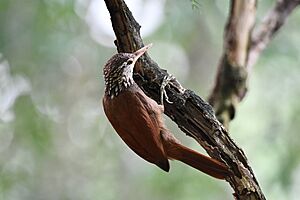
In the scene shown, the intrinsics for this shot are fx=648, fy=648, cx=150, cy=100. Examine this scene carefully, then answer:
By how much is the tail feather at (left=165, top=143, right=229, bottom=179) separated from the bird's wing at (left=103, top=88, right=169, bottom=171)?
0.05 meters

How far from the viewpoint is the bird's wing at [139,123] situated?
6.00 feet

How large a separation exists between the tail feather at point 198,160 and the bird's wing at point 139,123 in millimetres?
48

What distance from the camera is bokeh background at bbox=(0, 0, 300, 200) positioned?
3717mm

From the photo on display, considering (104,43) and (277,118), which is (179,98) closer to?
(277,118)

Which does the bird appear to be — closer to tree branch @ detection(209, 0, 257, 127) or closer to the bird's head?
the bird's head

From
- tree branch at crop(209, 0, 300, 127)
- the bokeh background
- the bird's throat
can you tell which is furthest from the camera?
the bokeh background

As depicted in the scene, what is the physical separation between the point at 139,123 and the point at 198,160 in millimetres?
204

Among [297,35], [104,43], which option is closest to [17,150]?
[104,43]

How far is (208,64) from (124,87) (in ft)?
11.5

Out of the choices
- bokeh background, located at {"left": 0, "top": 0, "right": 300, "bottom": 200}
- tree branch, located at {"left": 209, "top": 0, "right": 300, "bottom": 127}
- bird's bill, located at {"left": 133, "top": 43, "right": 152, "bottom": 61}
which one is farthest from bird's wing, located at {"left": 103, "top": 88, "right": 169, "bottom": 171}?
bokeh background, located at {"left": 0, "top": 0, "right": 300, "bottom": 200}

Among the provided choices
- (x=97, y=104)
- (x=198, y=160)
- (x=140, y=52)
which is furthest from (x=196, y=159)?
(x=97, y=104)

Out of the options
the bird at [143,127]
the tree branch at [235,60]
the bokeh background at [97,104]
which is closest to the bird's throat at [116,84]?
the bird at [143,127]

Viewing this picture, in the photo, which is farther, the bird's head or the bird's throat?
the bird's throat

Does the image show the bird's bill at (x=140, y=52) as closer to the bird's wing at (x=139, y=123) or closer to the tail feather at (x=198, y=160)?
the bird's wing at (x=139, y=123)
